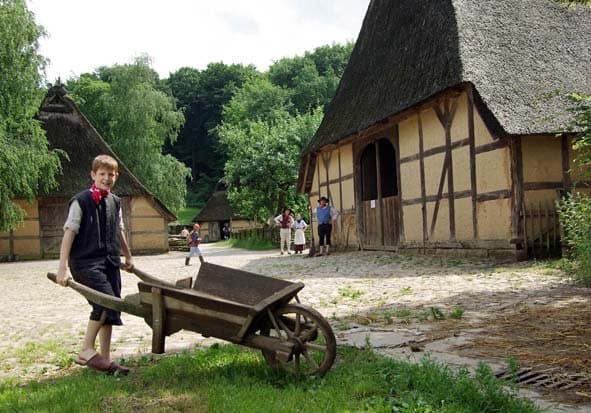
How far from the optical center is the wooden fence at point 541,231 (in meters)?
10.8

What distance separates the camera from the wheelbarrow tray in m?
3.74

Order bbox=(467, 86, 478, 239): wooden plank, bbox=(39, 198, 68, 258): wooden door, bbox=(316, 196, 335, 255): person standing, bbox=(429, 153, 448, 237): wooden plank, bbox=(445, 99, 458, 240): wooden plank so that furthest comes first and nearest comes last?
bbox=(39, 198, 68, 258): wooden door, bbox=(316, 196, 335, 255): person standing, bbox=(429, 153, 448, 237): wooden plank, bbox=(445, 99, 458, 240): wooden plank, bbox=(467, 86, 478, 239): wooden plank

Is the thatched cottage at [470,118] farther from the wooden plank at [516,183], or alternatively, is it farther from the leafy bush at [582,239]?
the leafy bush at [582,239]

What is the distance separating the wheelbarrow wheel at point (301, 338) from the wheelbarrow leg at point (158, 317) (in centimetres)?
63

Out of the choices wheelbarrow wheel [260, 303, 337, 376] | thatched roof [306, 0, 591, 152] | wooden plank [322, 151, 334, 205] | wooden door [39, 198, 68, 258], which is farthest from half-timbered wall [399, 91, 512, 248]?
wooden door [39, 198, 68, 258]

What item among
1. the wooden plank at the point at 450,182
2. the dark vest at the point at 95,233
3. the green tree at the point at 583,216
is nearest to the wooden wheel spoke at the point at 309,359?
the dark vest at the point at 95,233

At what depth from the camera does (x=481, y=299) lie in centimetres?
673

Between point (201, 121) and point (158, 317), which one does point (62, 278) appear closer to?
point (158, 317)

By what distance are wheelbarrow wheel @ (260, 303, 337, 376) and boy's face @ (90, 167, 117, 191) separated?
1.53m

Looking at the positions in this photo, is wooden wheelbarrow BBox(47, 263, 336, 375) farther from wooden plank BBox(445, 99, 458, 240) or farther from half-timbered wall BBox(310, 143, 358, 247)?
half-timbered wall BBox(310, 143, 358, 247)

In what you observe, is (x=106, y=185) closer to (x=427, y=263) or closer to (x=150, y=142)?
(x=427, y=263)

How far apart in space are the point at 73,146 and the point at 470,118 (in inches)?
759

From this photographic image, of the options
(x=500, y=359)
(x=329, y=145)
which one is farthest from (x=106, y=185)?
(x=329, y=145)

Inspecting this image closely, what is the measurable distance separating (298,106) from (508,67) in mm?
45300
